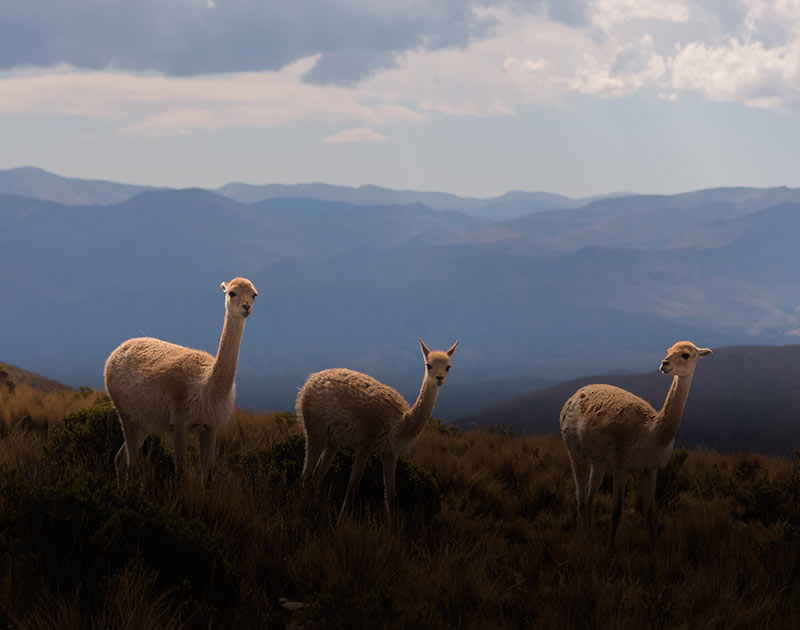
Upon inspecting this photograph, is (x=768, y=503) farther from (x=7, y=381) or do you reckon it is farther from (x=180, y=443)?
(x=7, y=381)

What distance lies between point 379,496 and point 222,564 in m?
3.52

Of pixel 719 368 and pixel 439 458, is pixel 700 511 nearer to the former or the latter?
pixel 439 458

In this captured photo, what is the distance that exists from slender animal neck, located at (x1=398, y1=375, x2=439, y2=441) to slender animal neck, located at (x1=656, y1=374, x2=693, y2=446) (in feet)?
7.51

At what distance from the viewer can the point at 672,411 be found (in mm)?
7180

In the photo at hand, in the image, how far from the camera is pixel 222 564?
16.3 feet

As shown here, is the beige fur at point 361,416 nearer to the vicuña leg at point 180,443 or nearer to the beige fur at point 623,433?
the vicuña leg at point 180,443

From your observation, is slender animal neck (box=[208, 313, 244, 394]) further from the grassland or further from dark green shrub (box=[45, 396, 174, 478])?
dark green shrub (box=[45, 396, 174, 478])

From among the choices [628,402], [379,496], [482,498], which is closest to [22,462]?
[379,496]

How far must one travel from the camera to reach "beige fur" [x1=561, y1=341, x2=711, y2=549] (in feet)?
23.5

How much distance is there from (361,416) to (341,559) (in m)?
2.04

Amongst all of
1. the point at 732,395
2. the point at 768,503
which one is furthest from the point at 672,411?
the point at 732,395

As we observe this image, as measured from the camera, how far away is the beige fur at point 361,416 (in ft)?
23.5

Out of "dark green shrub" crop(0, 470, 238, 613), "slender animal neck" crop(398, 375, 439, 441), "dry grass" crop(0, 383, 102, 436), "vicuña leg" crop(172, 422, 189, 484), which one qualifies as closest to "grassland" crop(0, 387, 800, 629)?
"dark green shrub" crop(0, 470, 238, 613)

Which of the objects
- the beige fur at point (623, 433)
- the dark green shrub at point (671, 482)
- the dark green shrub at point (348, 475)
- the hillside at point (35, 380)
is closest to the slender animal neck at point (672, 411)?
the beige fur at point (623, 433)
